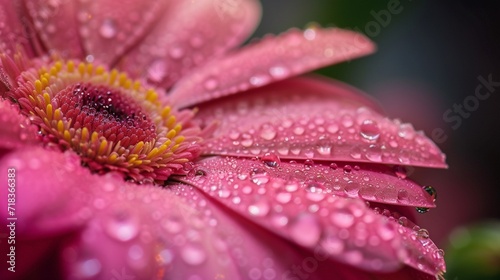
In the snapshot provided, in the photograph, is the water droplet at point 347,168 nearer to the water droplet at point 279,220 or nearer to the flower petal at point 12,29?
the water droplet at point 279,220

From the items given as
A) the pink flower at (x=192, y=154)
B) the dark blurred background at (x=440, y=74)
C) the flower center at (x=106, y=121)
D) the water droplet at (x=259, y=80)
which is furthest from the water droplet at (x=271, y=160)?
the dark blurred background at (x=440, y=74)

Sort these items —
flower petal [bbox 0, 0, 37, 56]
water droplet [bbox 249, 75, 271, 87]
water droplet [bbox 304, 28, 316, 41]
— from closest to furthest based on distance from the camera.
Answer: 1. flower petal [bbox 0, 0, 37, 56]
2. water droplet [bbox 249, 75, 271, 87]
3. water droplet [bbox 304, 28, 316, 41]

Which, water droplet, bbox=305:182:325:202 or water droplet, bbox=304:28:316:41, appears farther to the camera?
water droplet, bbox=304:28:316:41

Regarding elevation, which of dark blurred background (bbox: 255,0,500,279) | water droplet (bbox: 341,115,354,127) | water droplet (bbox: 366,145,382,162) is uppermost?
water droplet (bbox: 366,145,382,162)

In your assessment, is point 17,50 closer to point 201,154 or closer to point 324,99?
point 201,154

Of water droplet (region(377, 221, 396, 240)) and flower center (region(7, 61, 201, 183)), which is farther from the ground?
water droplet (region(377, 221, 396, 240))

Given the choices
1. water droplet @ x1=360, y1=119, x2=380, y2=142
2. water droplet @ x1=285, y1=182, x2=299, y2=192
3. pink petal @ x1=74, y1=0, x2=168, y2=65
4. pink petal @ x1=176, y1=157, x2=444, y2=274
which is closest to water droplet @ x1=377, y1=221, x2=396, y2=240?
pink petal @ x1=176, y1=157, x2=444, y2=274

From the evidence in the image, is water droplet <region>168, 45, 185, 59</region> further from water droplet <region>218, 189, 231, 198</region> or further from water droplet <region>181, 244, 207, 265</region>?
water droplet <region>181, 244, 207, 265</region>

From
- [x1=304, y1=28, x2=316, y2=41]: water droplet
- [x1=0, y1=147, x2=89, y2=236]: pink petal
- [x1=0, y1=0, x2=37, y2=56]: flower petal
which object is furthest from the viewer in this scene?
[x1=304, y1=28, x2=316, y2=41]: water droplet
